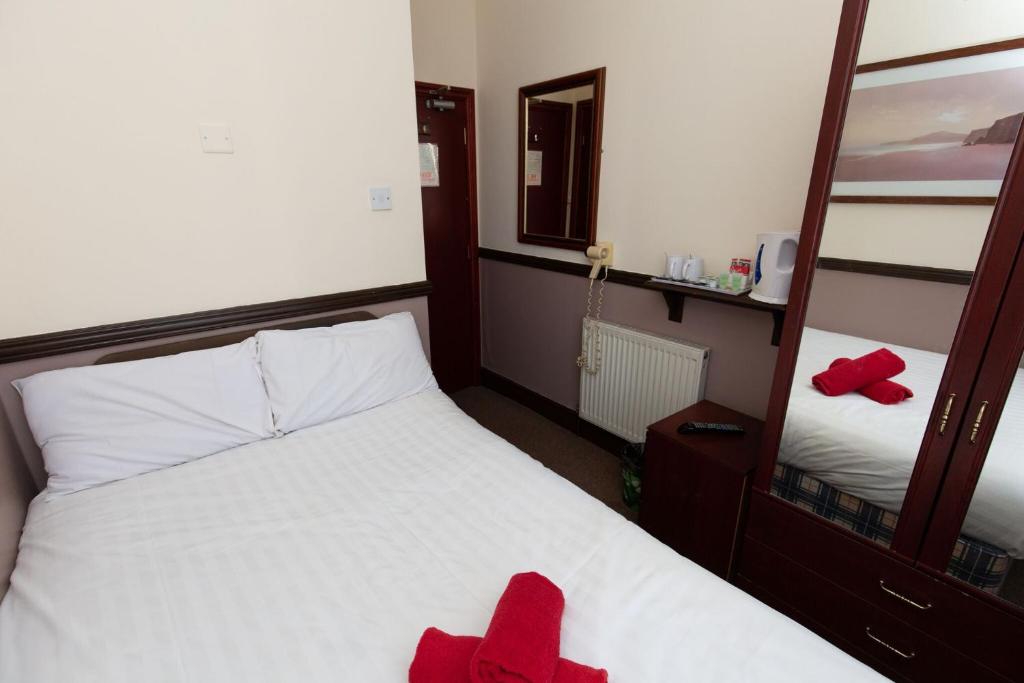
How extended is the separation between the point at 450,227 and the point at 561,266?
0.87 metres

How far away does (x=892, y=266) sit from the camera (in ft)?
4.13

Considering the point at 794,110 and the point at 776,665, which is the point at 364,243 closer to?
the point at 794,110

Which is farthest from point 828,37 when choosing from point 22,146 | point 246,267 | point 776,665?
point 22,146

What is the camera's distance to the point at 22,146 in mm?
1449

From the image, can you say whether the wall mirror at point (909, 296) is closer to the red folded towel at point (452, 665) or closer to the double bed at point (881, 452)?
the double bed at point (881, 452)

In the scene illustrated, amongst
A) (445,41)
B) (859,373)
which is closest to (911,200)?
(859,373)

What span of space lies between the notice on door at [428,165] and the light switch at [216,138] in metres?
1.28

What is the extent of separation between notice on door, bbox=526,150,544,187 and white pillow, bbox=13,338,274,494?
6.01 ft

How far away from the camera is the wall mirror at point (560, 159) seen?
2.46m

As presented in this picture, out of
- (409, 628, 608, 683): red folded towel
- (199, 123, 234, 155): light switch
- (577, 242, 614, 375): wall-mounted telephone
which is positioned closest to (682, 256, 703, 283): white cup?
(577, 242, 614, 375): wall-mounted telephone

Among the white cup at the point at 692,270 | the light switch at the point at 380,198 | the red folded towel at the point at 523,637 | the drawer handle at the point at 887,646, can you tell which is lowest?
the drawer handle at the point at 887,646

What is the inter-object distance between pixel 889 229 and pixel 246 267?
210 cm

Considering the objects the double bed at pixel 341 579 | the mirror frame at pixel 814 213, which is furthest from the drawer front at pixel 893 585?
the double bed at pixel 341 579

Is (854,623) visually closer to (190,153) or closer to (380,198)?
(380,198)
